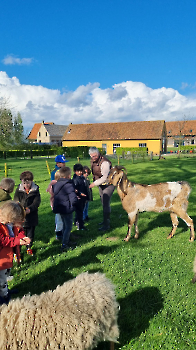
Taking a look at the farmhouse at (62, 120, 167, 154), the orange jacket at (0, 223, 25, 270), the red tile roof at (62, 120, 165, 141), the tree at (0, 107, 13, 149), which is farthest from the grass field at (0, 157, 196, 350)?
the red tile roof at (62, 120, 165, 141)

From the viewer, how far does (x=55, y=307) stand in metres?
2.38

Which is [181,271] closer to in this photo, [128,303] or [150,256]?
[150,256]

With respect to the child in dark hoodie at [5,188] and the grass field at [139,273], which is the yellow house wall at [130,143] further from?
the child in dark hoodie at [5,188]

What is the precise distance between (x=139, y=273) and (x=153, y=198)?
2.22 meters

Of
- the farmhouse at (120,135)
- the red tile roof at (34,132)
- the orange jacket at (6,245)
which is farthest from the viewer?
the red tile roof at (34,132)

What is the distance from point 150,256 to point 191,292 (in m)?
1.29

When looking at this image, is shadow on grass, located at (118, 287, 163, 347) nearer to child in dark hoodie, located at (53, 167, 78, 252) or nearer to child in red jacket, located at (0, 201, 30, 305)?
child in red jacket, located at (0, 201, 30, 305)

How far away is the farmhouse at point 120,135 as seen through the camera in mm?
47375

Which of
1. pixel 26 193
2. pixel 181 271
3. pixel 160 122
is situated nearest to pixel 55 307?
pixel 181 271

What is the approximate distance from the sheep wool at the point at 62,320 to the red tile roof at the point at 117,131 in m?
46.5

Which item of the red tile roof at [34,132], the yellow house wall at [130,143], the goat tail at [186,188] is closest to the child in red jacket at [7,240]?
the goat tail at [186,188]

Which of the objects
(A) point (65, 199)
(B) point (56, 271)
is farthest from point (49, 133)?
(B) point (56, 271)

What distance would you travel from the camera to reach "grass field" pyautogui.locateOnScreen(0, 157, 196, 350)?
3.08 metres

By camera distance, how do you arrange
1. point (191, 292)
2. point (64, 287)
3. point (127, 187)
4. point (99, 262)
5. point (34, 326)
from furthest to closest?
point (127, 187), point (99, 262), point (191, 292), point (64, 287), point (34, 326)
